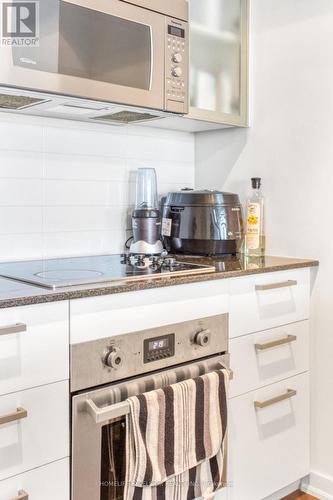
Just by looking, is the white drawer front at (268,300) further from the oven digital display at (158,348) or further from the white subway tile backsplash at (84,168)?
the white subway tile backsplash at (84,168)

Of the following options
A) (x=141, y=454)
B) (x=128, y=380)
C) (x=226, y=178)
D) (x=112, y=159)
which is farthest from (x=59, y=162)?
(x=141, y=454)

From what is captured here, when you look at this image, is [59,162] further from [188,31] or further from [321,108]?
[321,108]

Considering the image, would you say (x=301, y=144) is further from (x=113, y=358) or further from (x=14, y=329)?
(x=14, y=329)

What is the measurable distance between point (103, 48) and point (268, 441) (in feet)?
4.59

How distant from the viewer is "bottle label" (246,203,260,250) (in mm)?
2061

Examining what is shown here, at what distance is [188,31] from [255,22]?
48 cm

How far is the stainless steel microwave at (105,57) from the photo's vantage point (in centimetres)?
141

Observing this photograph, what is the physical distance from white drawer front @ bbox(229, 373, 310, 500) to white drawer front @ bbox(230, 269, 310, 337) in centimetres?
23

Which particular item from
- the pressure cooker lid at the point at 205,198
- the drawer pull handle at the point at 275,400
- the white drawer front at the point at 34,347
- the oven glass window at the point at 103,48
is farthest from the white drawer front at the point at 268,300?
the oven glass window at the point at 103,48

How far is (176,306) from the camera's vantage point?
59.0 inches

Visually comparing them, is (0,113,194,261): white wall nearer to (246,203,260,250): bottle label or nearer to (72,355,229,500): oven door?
(246,203,260,250): bottle label

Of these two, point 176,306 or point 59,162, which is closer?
point 176,306

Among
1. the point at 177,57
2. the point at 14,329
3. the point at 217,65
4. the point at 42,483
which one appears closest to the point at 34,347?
the point at 14,329

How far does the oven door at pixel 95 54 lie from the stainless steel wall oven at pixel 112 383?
0.71 metres
